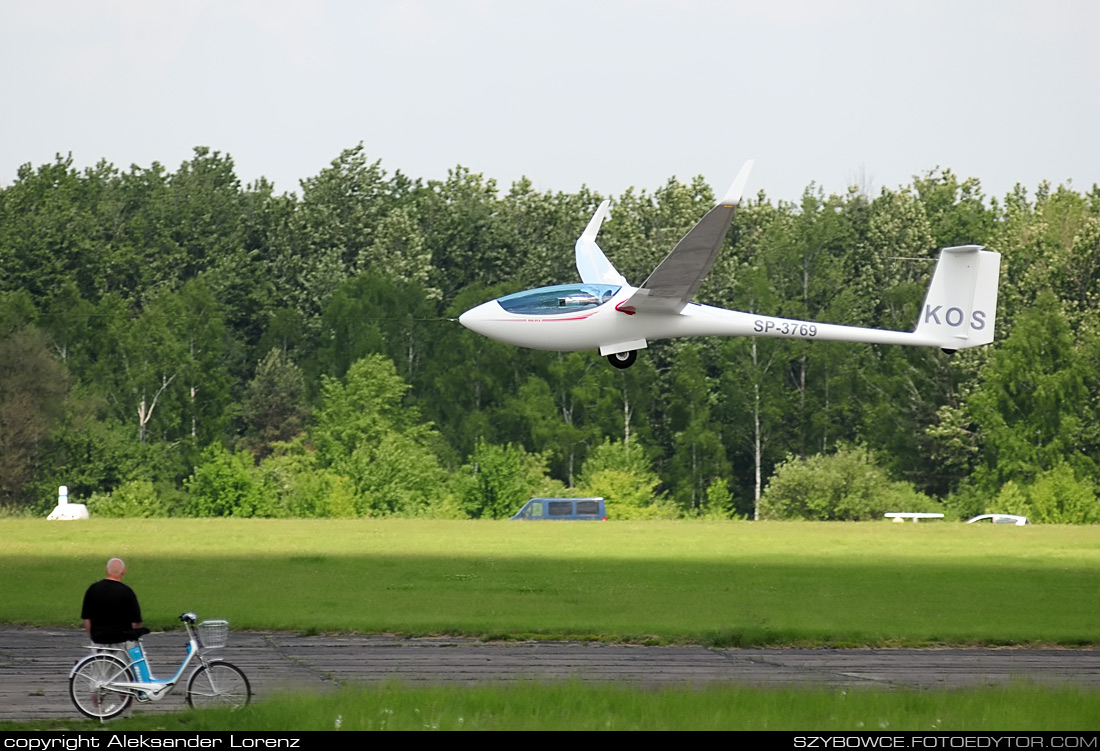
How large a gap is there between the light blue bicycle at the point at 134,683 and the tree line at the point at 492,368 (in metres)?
66.7

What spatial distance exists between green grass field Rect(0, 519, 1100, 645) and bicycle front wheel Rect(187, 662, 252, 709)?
14579 mm

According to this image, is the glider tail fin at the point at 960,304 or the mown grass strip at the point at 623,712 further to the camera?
the glider tail fin at the point at 960,304

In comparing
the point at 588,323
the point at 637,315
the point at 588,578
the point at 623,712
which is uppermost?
the point at 637,315

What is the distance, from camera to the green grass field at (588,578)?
36438 millimetres

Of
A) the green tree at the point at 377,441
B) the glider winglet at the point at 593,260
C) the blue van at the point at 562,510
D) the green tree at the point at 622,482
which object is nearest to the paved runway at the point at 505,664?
the glider winglet at the point at 593,260

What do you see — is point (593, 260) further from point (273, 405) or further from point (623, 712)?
point (273, 405)

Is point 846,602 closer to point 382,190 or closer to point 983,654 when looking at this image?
point 983,654

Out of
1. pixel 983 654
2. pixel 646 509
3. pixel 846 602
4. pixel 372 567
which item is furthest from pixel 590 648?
pixel 646 509

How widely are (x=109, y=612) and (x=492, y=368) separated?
289ft

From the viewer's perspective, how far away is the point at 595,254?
115 ft

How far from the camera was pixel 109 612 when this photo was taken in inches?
787

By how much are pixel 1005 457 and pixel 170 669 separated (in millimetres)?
78030

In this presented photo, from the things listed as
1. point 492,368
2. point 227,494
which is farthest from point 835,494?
point 227,494

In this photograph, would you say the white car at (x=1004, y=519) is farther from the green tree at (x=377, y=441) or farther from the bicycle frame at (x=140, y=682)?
the bicycle frame at (x=140, y=682)
